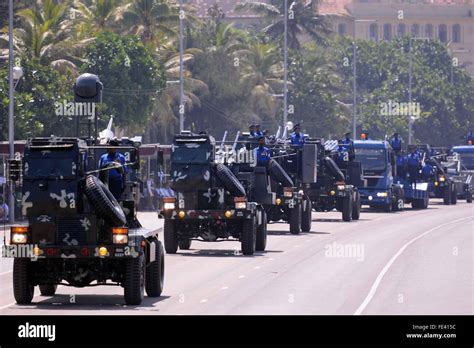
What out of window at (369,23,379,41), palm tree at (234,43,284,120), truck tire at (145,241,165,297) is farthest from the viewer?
window at (369,23,379,41)

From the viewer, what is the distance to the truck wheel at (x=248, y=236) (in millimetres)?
32281

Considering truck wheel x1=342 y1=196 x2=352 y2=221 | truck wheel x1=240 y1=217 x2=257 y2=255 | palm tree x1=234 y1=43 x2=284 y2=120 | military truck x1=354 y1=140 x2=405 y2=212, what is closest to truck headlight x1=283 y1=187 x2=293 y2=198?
truck wheel x1=240 y1=217 x2=257 y2=255

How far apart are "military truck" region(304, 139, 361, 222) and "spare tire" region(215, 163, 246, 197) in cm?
1533

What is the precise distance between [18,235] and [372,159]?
122 ft

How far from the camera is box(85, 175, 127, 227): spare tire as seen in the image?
2144cm

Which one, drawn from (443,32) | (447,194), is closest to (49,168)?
(447,194)

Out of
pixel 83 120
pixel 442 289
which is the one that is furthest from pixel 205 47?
pixel 442 289

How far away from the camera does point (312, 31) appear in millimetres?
107812

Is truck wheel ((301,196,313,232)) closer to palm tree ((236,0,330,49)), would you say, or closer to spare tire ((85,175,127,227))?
spare tire ((85,175,127,227))

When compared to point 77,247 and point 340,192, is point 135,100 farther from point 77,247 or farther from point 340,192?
point 77,247

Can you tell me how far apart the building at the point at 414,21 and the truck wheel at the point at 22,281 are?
156m

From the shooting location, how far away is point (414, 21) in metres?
183

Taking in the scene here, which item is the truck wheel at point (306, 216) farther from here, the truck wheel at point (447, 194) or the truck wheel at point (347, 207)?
the truck wheel at point (447, 194)

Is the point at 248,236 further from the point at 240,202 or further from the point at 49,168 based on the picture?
the point at 49,168
